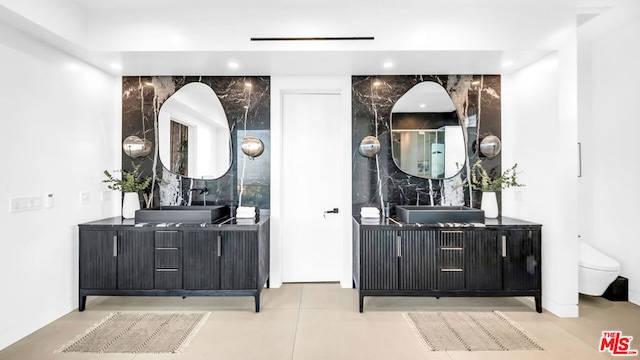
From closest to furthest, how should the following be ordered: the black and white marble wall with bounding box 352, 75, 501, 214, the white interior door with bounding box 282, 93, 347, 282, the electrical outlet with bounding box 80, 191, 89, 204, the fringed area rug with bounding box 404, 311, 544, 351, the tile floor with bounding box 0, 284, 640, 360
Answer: the tile floor with bounding box 0, 284, 640, 360 < the fringed area rug with bounding box 404, 311, 544, 351 < the electrical outlet with bounding box 80, 191, 89, 204 < the black and white marble wall with bounding box 352, 75, 501, 214 < the white interior door with bounding box 282, 93, 347, 282

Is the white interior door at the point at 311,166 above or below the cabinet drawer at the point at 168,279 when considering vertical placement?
above

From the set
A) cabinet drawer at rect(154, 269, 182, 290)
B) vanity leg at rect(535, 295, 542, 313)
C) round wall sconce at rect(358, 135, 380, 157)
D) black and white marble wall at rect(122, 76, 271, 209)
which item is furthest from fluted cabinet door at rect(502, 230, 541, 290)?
cabinet drawer at rect(154, 269, 182, 290)

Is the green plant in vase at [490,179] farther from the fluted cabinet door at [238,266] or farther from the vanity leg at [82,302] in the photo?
the vanity leg at [82,302]

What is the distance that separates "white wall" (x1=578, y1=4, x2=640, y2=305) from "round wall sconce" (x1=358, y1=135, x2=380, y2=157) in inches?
94.4

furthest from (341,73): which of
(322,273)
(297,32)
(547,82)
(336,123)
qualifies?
(322,273)

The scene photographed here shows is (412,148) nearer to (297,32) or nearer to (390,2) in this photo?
(390,2)

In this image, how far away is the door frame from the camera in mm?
3703

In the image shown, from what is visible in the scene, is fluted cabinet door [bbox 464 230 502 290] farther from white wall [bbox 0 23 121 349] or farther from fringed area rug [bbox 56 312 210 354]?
white wall [bbox 0 23 121 349]

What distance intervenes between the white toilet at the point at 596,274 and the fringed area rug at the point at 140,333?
3714mm

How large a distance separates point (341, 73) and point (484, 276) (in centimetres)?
259

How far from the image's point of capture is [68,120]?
3.08m

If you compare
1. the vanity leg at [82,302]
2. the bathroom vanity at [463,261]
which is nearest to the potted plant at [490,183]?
the bathroom vanity at [463,261]

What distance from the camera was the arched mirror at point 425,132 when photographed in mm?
3709

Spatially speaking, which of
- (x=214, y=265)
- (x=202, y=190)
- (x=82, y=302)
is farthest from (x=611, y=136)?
(x=82, y=302)
